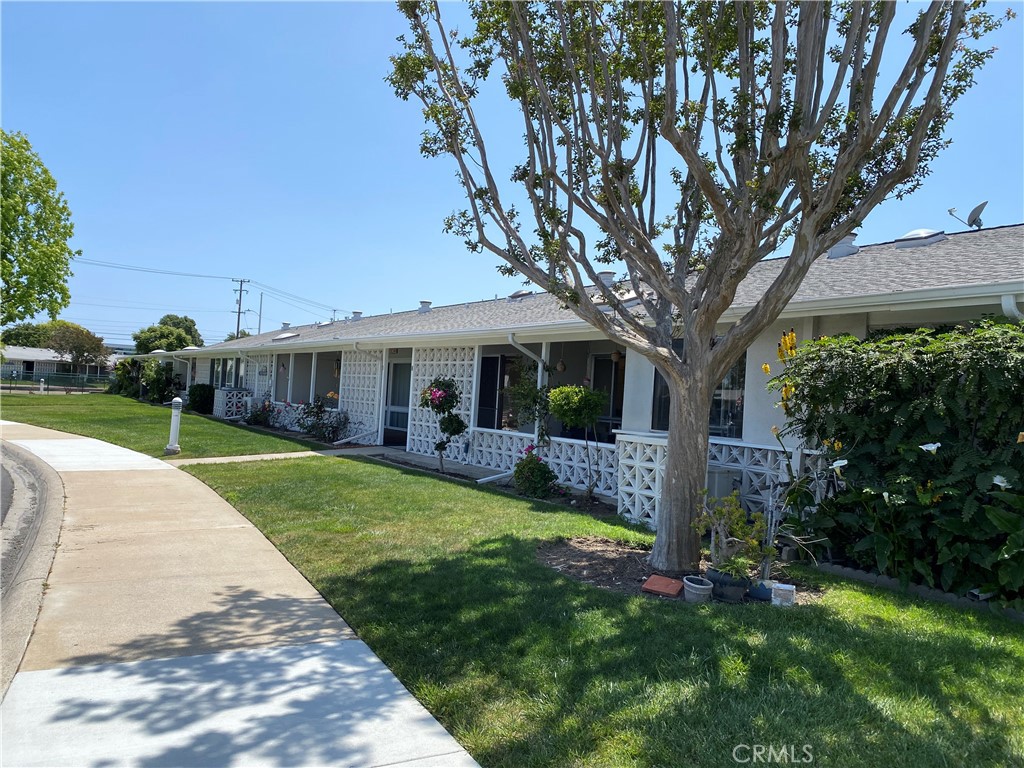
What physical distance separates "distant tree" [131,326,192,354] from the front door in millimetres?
39392

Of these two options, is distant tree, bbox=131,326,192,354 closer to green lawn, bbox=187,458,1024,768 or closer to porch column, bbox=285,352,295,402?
porch column, bbox=285,352,295,402

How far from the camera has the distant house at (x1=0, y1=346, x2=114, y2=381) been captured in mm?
63531

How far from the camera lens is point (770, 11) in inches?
276

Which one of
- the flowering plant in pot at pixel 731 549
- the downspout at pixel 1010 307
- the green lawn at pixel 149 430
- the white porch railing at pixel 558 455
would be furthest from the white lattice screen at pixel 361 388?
the downspout at pixel 1010 307

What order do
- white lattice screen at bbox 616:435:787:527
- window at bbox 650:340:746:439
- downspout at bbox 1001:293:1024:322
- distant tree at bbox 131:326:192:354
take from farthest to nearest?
distant tree at bbox 131:326:192:354 → window at bbox 650:340:746:439 → white lattice screen at bbox 616:435:787:527 → downspout at bbox 1001:293:1024:322

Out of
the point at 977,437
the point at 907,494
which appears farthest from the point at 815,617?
the point at 977,437

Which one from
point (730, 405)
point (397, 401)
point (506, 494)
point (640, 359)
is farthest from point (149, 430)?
point (730, 405)

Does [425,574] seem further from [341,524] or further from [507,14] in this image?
[507,14]

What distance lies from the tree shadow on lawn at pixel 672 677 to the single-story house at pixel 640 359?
3.41m

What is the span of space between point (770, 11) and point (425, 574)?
6.45 metres

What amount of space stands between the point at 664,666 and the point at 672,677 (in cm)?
14

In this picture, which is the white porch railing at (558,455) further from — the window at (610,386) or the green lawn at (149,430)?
the green lawn at (149,430)

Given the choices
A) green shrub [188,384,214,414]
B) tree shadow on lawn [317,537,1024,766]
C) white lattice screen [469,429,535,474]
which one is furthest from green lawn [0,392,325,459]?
tree shadow on lawn [317,537,1024,766]

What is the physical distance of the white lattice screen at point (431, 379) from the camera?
14367 millimetres
